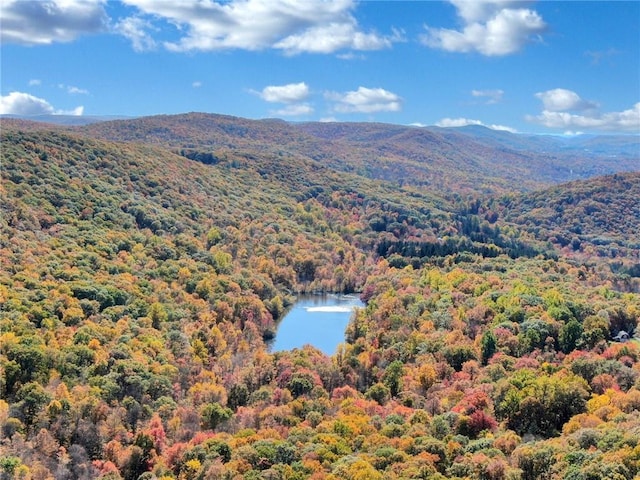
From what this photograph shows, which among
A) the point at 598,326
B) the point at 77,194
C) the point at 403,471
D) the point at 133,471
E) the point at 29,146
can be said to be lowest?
the point at 133,471

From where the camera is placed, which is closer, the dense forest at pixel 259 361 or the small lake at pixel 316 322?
the dense forest at pixel 259 361

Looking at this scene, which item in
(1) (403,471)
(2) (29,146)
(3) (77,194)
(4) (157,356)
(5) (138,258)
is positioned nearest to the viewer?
(1) (403,471)

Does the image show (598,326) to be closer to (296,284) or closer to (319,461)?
(319,461)

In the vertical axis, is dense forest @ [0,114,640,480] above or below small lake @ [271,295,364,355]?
above

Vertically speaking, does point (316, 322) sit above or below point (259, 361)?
below

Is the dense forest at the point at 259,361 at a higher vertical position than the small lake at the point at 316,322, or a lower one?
higher

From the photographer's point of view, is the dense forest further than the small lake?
No

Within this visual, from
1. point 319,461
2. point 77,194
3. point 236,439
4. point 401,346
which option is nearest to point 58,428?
point 236,439

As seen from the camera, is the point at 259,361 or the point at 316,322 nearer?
the point at 259,361
